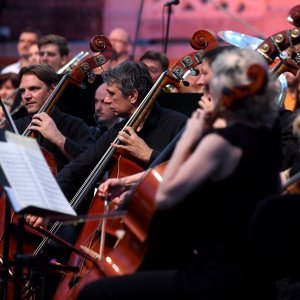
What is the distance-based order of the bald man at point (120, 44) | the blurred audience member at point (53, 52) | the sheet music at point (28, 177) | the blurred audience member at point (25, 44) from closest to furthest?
the sheet music at point (28, 177) < the blurred audience member at point (53, 52) < the bald man at point (120, 44) < the blurred audience member at point (25, 44)

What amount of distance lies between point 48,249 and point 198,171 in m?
1.90

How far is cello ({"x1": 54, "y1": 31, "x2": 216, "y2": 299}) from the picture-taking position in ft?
11.1

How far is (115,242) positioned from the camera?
385 centimetres

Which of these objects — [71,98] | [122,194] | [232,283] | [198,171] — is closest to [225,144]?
[198,171]

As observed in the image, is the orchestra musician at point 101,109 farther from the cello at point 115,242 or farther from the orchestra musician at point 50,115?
the cello at point 115,242

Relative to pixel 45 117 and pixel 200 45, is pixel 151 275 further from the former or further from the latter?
pixel 45 117

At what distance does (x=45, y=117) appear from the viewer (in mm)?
4949

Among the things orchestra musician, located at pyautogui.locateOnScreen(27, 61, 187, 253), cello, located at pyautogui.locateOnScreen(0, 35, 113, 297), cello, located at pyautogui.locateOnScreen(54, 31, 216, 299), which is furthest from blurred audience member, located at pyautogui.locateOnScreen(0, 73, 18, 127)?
cello, located at pyautogui.locateOnScreen(54, 31, 216, 299)

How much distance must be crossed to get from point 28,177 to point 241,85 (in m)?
0.86

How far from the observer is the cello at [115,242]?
11.1 ft

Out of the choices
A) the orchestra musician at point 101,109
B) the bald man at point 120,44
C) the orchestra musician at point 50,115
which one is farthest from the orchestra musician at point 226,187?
the bald man at point 120,44

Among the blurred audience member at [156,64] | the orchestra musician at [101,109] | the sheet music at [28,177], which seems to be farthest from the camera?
the blurred audience member at [156,64]

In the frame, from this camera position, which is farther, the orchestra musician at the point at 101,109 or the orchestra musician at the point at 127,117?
the orchestra musician at the point at 101,109

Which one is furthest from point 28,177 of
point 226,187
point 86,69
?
point 86,69
